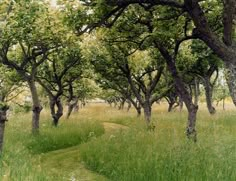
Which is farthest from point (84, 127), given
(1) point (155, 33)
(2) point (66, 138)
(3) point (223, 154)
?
(3) point (223, 154)

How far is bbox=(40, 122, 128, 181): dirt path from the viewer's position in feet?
39.7

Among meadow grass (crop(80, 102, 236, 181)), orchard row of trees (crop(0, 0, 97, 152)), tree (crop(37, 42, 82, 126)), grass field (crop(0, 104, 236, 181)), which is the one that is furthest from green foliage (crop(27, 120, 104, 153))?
meadow grass (crop(80, 102, 236, 181))

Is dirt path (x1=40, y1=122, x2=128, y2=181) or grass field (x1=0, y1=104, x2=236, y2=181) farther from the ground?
grass field (x1=0, y1=104, x2=236, y2=181)

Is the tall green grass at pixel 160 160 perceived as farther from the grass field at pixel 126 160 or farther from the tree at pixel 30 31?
the tree at pixel 30 31

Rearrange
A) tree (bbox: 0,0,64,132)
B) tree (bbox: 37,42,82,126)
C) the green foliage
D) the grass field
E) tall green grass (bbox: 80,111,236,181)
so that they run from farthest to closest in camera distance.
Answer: tree (bbox: 37,42,82,126)
the green foliage
tree (bbox: 0,0,64,132)
tall green grass (bbox: 80,111,236,181)
the grass field

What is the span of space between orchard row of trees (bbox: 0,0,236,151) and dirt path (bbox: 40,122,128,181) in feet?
10.7

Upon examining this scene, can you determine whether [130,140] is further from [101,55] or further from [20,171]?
[101,55]

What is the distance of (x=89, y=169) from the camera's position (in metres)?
13.3

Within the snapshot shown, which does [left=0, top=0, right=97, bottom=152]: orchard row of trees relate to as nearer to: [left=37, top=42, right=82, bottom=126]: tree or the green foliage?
[left=37, top=42, right=82, bottom=126]: tree

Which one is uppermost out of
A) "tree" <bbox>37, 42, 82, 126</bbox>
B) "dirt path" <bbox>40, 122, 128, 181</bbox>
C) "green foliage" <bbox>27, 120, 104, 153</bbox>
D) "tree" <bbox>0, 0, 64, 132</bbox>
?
"tree" <bbox>0, 0, 64, 132</bbox>

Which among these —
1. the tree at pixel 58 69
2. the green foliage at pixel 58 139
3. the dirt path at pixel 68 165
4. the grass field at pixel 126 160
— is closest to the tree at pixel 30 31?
the green foliage at pixel 58 139

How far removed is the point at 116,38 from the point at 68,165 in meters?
6.40

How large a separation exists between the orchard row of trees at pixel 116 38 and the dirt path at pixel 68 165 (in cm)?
328

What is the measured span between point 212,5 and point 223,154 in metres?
6.54
